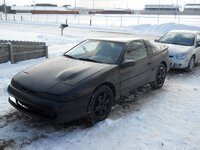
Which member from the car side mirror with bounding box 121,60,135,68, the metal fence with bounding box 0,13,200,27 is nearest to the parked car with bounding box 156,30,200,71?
the car side mirror with bounding box 121,60,135,68

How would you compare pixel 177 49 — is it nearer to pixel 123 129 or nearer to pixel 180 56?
pixel 180 56

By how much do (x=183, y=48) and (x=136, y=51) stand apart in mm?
3992

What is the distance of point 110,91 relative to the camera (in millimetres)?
5363

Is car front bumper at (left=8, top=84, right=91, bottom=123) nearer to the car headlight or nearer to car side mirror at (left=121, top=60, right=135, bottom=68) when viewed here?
car side mirror at (left=121, top=60, right=135, bottom=68)

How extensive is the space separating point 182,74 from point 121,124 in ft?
16.2

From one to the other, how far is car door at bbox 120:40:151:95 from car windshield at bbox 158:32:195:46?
4.09m

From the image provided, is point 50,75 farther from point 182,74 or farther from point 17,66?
point 182,74

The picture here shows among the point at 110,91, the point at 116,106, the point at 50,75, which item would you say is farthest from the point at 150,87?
the point at 50,75

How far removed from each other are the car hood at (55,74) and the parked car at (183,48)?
4.60 metres

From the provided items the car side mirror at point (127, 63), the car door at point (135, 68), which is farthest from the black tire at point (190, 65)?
the car side mirror at point (127, 63)

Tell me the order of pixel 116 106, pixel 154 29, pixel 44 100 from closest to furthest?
pixel 44 100, pixel 116 106, pixel 154 29

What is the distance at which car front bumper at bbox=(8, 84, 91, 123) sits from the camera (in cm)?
445

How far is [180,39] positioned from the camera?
10.5 meters

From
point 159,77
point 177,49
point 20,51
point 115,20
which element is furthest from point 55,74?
point 115,20
